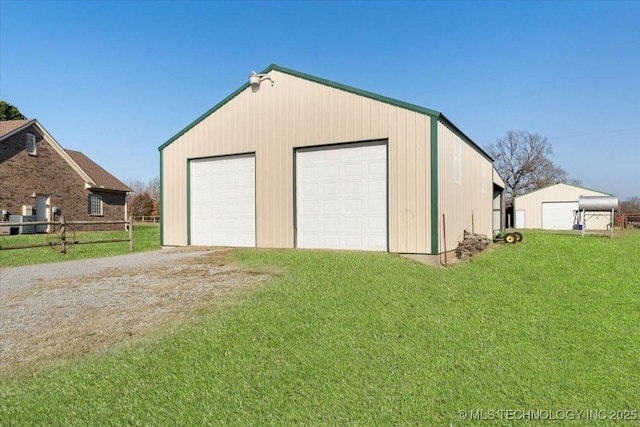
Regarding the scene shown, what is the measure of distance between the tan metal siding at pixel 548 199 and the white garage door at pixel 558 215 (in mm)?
361

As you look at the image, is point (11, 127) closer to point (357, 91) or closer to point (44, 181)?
point (44, 181)

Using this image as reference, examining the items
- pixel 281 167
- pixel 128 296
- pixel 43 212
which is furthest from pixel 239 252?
pixel 43 212

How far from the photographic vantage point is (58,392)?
123 inches

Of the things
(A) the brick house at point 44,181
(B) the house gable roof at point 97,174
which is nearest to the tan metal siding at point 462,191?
(A) the brick house at point 44,181

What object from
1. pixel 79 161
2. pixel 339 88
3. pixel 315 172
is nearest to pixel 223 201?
pixel 315 172

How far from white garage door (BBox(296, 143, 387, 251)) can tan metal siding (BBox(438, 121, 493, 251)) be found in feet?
5.57

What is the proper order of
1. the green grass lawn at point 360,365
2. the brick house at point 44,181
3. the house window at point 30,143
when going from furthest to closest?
the house window at point 30,143 < the brick house at point 44,181 < the green grass lawn at point 360,365

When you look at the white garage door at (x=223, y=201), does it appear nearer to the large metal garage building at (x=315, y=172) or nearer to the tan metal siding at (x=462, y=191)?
the large metal garage building at (x=315, y=172)

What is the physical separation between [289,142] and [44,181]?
18730 mm

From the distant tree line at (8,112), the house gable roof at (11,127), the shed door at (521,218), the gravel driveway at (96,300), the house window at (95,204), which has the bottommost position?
the gravel driveway at (96,300)

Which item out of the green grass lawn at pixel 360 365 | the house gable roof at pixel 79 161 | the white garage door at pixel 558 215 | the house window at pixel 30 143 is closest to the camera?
the green grass lawn at pixel 360 365

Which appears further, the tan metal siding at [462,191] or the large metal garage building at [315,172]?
the tan metal siding at [462,191]

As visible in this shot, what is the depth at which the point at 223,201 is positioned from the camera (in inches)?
505

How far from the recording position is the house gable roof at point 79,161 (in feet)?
66.1
